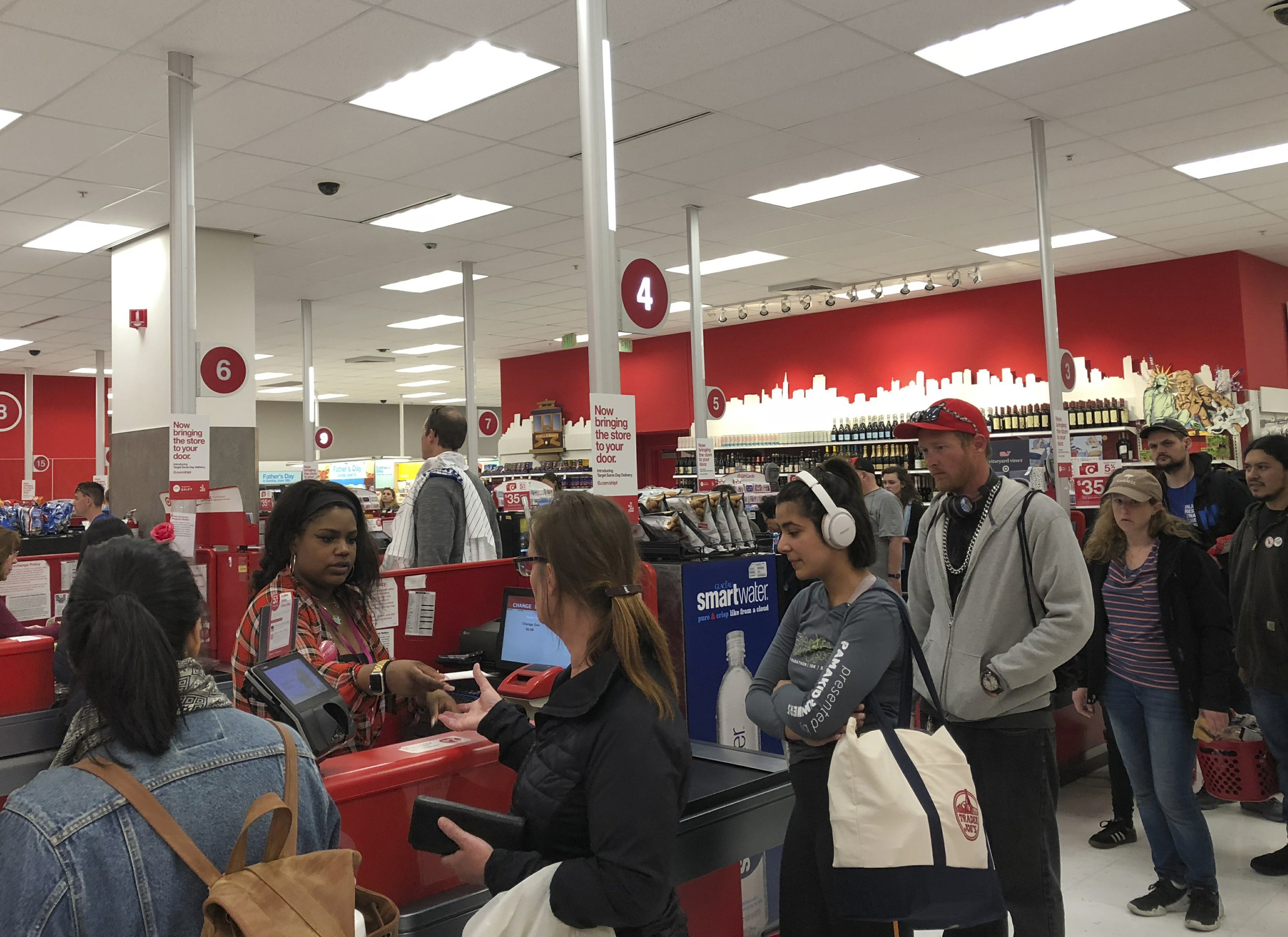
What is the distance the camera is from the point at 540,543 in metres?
1.64

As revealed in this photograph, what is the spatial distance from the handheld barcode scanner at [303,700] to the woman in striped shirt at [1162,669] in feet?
9.75

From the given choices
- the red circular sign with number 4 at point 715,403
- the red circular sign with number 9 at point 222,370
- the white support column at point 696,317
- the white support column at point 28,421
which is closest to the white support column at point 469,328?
the white support column at point 696,317

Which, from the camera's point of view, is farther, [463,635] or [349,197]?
[349,197]

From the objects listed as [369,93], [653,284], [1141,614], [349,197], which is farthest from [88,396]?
[1141,614]

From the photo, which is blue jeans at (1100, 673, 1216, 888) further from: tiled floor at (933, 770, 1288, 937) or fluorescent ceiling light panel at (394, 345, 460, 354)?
fluorescent ceiling light panel at (394, 345, 460, 354)

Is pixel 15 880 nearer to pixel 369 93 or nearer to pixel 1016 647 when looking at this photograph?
pixel 1016 647

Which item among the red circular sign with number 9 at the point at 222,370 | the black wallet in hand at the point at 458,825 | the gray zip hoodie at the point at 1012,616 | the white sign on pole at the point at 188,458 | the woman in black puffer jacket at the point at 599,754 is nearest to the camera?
the woman in black puffer jacket at the point at 599,754

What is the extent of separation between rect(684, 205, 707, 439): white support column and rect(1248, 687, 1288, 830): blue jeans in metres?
5.09

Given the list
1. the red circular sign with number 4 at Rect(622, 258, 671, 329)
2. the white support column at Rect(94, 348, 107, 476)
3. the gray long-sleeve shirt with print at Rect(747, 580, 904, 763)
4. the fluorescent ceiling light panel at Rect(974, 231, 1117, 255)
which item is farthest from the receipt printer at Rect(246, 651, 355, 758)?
the white support column at Rect(94, 348, 107, 476)

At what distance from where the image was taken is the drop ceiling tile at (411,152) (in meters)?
6.35

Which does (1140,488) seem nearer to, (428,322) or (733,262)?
(733,262)

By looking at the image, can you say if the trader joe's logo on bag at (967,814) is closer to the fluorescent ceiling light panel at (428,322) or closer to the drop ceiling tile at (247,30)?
the drop ceiling tile at (247,30)

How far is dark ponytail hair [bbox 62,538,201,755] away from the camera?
1.31 m

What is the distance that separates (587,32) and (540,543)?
2513 mm
